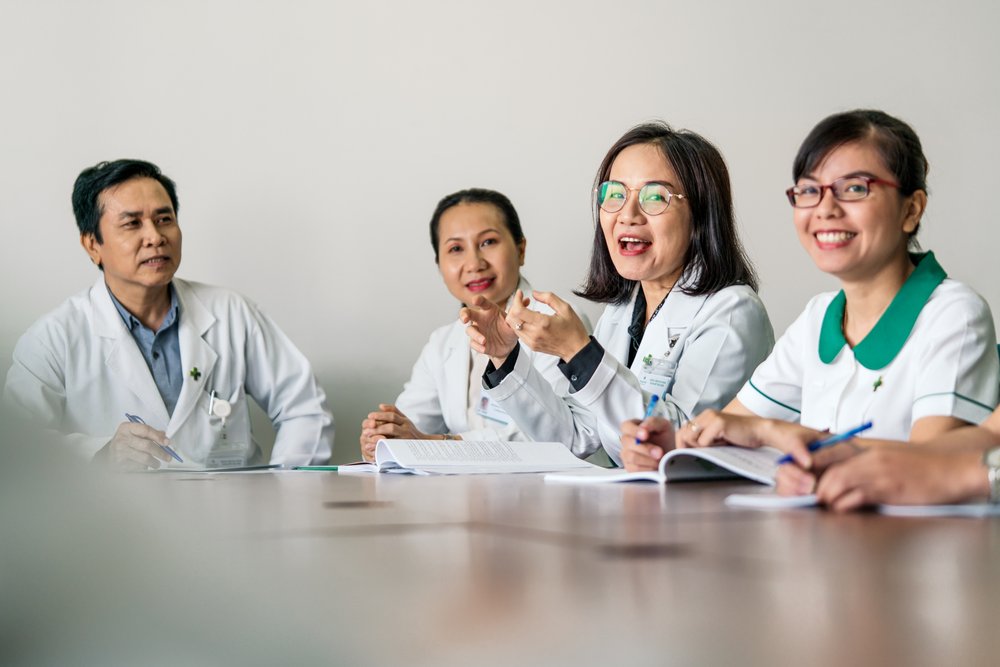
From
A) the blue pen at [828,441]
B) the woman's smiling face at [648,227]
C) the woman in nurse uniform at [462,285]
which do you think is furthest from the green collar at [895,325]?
the woman in nurse uniform at [462,285]

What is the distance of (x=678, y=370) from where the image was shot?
1.79 metres

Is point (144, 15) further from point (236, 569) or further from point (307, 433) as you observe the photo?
point (236, 569)

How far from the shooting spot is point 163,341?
2.80 meters

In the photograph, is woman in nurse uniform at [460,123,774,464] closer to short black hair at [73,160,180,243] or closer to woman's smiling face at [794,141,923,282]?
woman's smiling face at [794,141,923,282]

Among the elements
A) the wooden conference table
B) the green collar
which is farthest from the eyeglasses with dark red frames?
the wooden conference table

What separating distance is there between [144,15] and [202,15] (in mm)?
178

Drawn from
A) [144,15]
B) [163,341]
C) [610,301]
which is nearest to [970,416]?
[610,301]

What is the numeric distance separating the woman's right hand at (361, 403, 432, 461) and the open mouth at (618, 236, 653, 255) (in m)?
0.60

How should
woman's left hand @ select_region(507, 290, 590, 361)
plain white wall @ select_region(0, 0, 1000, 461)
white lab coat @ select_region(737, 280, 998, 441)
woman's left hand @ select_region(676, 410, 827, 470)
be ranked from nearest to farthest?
woman's left hand @ select_region(676, 410, 827, 470), white lab coat @ select_region(737, 280, 998, 441), woman's left hand @ select_region(507, 290, 590, 361), plain white wall @ select_region(0, 0, 1000, 461)

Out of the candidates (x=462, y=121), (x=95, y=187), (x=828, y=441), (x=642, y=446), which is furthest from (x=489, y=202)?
(x=828, y=441)

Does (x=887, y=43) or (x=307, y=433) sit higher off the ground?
(x=887, y=43)

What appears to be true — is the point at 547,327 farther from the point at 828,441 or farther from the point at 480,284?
the point at 480,284

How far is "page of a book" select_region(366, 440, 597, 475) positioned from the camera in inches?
55.5

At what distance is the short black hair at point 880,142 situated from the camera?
1347mm
